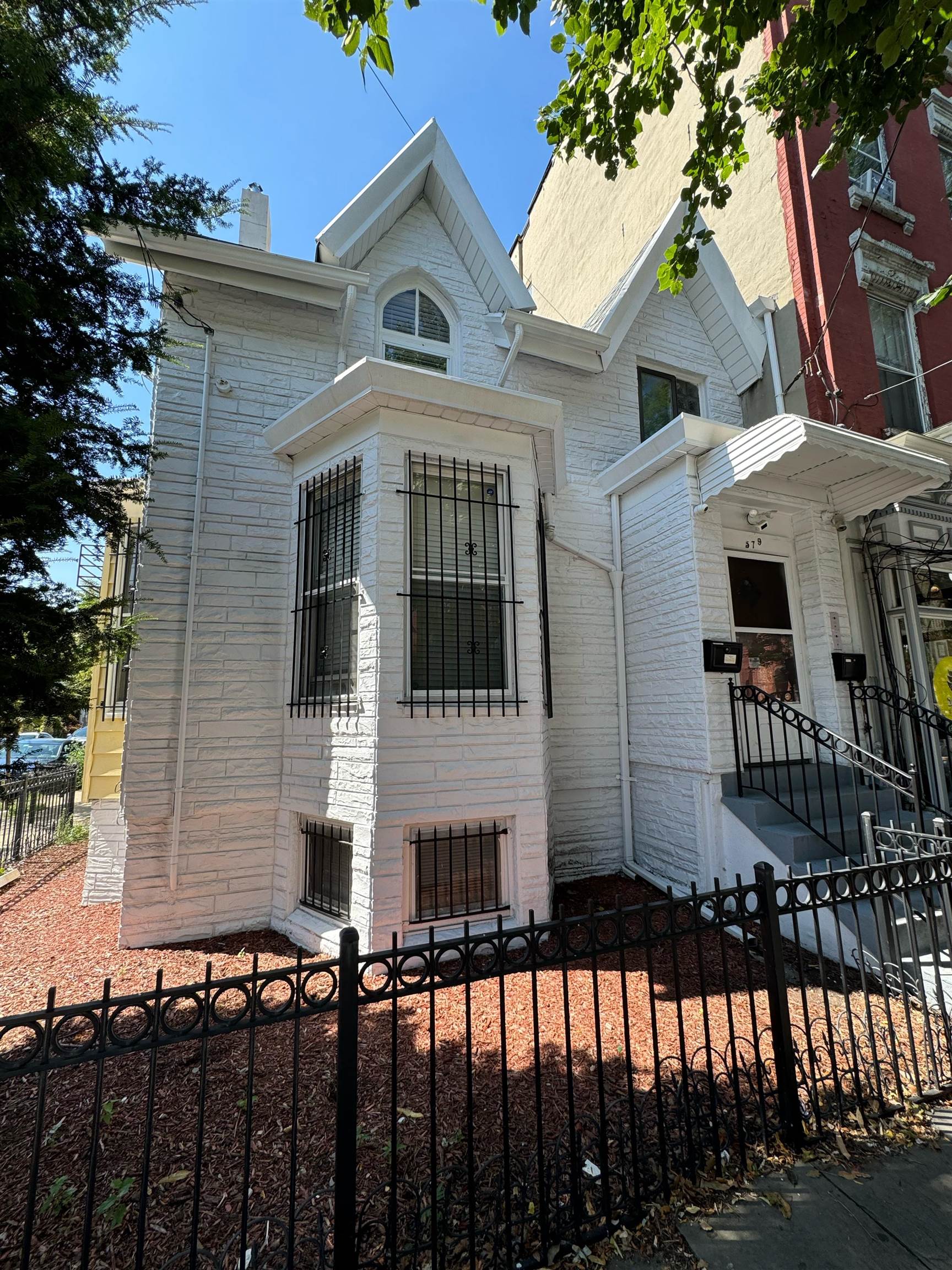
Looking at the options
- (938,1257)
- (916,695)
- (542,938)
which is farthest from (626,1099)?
(916,695)

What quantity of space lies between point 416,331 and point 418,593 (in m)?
3.72

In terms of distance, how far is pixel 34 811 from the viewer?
27.3ft

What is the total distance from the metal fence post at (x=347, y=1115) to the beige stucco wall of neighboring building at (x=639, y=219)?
8.40m

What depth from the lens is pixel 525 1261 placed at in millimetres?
2029

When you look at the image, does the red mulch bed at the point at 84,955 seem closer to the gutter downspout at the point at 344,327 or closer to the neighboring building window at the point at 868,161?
the gutter downspout at the point at 344,327

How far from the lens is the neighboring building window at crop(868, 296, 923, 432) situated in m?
8.18

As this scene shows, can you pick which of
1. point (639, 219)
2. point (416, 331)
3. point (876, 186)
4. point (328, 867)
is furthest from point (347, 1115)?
point (639, 219)

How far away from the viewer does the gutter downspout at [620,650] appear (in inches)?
259

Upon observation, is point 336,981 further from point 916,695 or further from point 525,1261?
point 916,695

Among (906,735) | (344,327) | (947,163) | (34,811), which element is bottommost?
(34,811)

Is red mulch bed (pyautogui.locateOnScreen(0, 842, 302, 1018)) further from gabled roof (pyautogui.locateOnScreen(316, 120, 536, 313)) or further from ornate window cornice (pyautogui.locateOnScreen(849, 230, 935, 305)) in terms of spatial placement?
ornate window cornice (pyautogui.locateOnScreen(849, 230, 935, 305))

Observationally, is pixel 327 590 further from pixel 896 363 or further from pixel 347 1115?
pixel 896 363

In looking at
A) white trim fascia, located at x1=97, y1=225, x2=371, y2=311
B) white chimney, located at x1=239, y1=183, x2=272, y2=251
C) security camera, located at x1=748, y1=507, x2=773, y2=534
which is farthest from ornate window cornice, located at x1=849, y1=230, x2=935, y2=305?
white chimney, located at x1=239, y1=183, x2=272, y2=251

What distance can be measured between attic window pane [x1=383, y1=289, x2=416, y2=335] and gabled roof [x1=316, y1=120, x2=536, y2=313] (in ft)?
1.83
